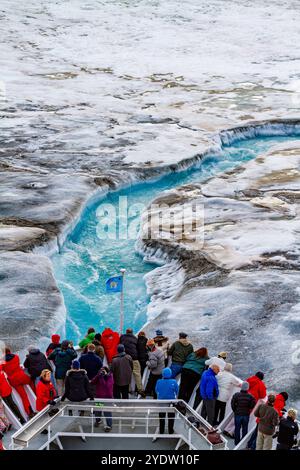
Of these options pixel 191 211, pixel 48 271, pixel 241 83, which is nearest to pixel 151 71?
pixel 241 83

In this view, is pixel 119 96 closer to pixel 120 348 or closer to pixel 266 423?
pixel 120 348

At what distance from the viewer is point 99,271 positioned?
85.6 ft

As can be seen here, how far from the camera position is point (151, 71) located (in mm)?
66875

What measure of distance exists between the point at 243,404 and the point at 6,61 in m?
63.1

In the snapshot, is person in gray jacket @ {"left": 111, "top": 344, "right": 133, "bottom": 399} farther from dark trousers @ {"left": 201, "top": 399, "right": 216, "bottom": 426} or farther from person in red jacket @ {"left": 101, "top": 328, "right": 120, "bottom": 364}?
dark trousers @ {"left": 201, "top": 399, "right": 216, "bottom": 426}

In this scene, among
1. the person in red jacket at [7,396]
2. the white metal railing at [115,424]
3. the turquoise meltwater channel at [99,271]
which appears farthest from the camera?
the turquoise meltwater channel at [99,271]

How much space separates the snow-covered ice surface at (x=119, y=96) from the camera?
29.6 metres

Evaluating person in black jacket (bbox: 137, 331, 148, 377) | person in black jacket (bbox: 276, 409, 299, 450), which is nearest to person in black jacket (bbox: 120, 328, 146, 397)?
person in black jacket (bbox: 137, 331, 148, 377)

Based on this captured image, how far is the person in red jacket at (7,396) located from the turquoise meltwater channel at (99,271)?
26.0 feet

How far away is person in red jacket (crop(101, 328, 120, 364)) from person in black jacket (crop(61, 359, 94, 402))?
91.5 inches

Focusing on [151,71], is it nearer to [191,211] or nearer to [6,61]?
[6,61]

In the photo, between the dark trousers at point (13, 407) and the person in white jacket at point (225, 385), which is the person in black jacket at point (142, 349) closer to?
the person in white jacket at point (225, 385)

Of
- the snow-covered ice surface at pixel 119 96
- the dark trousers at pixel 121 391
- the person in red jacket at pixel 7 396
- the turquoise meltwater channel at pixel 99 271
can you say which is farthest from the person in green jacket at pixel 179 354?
the turquoise meltwater channel at pixel 99 271

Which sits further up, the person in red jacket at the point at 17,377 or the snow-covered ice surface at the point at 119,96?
the snow-covered ice surface at the point at 119,96
